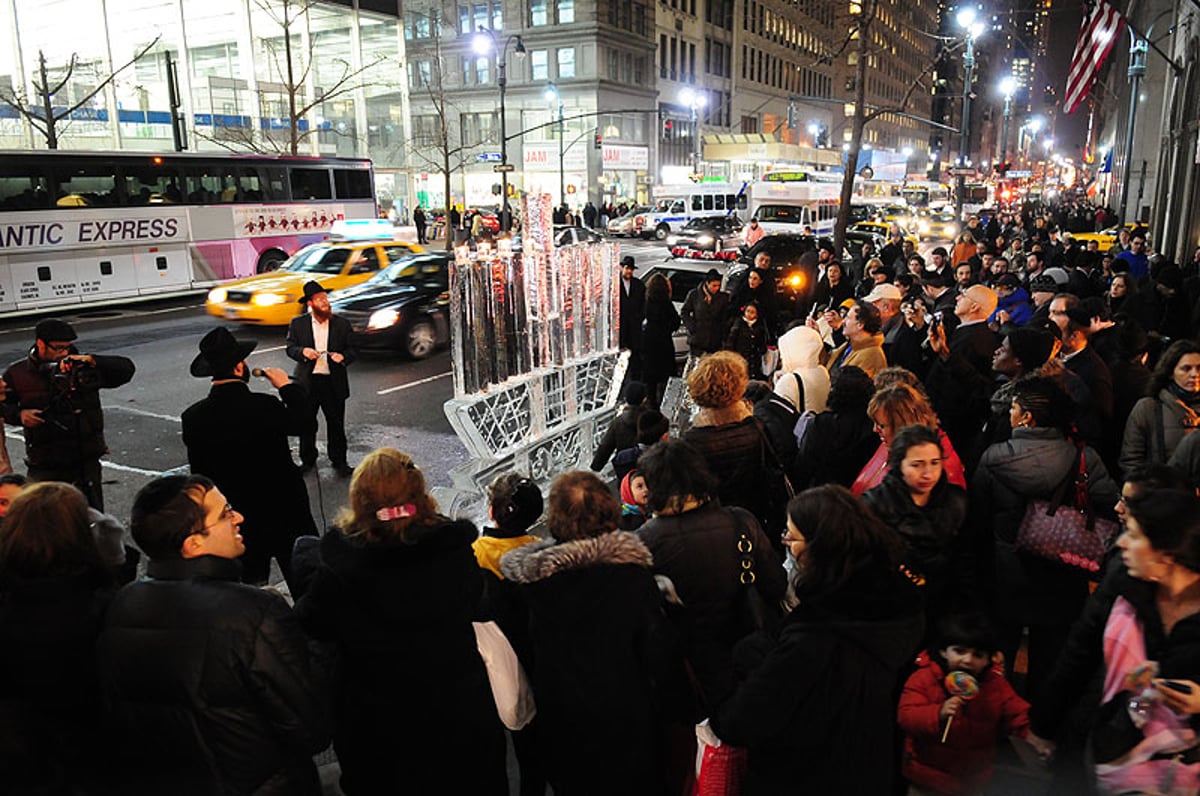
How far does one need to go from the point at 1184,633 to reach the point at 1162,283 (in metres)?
8.53

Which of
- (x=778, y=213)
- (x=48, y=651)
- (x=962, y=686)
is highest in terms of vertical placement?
(x=778, y=213)

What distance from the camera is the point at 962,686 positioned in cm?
278

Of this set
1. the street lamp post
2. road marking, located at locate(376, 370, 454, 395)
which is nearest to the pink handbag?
road marking, located at locate(376, 370, 454, 395)

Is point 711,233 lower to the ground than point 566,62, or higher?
lower

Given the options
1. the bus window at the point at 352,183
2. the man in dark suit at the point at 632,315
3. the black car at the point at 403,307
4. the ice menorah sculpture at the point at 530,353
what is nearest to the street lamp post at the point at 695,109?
the bus window at the point at 352,183

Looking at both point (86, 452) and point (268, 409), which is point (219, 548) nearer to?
point (268, 409)

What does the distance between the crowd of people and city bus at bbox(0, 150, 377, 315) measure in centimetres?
1682

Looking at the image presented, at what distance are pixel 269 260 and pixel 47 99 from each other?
9.22m

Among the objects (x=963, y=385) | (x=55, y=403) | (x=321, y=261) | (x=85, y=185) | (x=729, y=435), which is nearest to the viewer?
(x=729, y=435)

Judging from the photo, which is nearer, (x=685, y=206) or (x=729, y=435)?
(x=729, y=435)

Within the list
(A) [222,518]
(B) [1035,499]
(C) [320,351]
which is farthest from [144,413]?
(B) [1035,499]

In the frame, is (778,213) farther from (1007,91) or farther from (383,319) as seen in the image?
(383,319)

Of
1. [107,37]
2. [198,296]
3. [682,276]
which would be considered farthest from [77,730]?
[107,37]

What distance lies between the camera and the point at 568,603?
8.36ft
